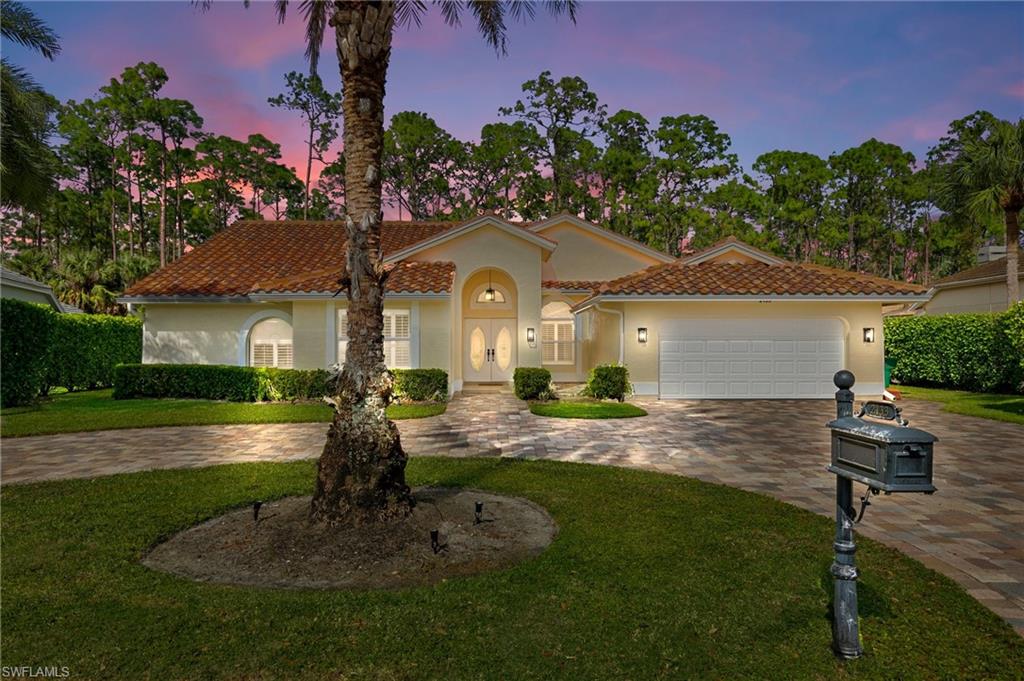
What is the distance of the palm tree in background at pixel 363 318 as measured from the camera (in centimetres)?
471

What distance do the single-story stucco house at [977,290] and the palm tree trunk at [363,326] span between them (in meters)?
26.4

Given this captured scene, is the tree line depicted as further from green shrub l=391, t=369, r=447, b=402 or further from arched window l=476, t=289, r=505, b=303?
green shrub l=391, t=369, r=447, b=402

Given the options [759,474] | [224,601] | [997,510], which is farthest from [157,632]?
[997,510]

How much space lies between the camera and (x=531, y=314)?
1742 centimetres

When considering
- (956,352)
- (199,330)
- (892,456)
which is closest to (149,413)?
(199,330)

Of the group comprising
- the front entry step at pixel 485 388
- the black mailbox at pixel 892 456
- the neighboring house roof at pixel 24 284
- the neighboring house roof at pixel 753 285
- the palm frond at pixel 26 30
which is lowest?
the front entry step at pixel 485 388

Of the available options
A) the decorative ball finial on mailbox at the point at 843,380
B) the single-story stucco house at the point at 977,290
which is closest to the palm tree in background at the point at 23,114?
the decorative ball finial on mailbox at the point at 843,380

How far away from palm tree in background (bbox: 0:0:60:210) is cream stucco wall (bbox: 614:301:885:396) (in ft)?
53.1

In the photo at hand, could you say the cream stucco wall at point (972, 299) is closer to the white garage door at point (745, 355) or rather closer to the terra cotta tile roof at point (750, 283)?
the terra cotta tile roof at point (750, 283)

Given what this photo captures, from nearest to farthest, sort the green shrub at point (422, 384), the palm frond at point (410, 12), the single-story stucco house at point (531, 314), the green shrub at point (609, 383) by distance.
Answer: the palm frond at point (410, 12) < the green shrub at point (422, 384) < the green shrub at point (609, 383) < the single-story stucco house at point (531, 314)

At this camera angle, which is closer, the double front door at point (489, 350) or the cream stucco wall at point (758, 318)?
the cream stucco wall at point (758, 318)

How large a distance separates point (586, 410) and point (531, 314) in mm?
5231

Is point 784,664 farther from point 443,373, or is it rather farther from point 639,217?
point 639,217

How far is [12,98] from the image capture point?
12.3m
